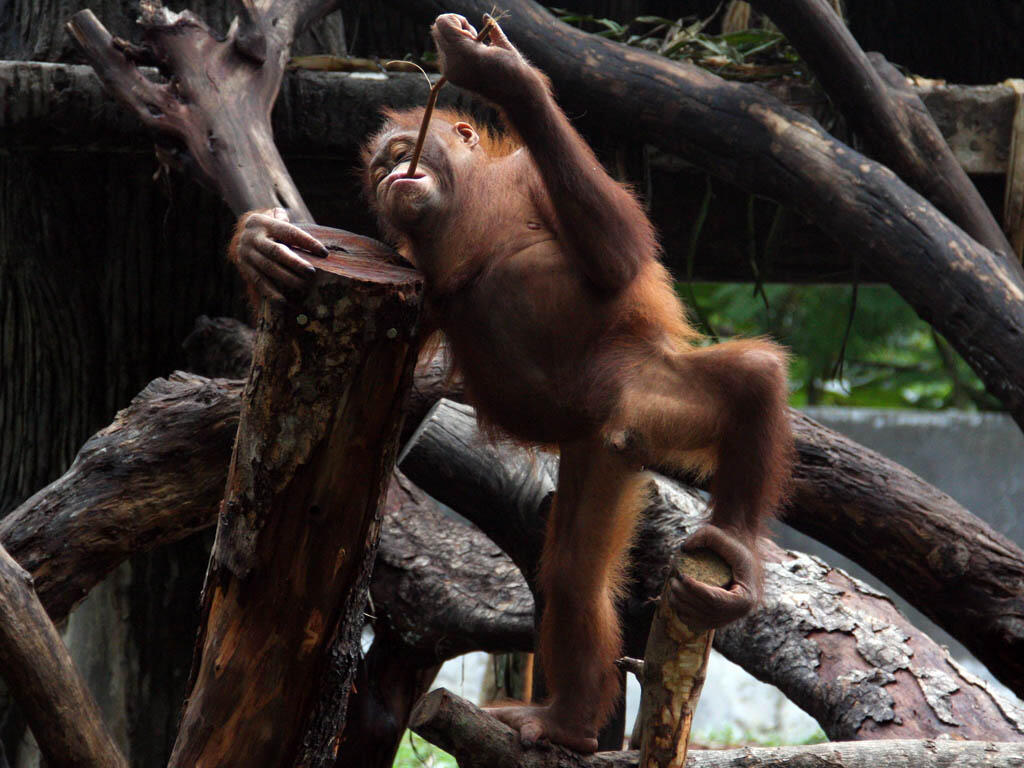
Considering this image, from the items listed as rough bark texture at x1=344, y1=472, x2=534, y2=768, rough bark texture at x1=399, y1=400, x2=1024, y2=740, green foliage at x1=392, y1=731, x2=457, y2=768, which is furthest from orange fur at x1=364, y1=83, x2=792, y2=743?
green foliage at x1=392, y1=731, x2=457, y2=768

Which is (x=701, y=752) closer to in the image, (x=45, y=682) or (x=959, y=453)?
(x=45, y=682)

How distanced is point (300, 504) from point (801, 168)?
2.21 m

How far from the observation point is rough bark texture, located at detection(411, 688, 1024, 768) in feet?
6.65

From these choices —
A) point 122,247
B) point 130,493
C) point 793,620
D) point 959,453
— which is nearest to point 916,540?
point 793,620

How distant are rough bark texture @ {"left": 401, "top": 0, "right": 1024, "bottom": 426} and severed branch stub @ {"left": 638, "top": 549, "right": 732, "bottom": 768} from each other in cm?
168

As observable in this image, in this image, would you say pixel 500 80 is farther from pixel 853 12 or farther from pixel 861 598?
pixel 853 12

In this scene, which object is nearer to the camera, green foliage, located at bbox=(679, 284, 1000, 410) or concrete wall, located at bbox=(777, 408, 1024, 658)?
green foliage, located at bbox=(679, 284, 1000, 410)

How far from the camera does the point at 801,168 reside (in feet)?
11.6

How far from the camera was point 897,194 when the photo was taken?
11.4ft

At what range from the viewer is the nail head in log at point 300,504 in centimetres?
190

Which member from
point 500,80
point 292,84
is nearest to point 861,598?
point 500,80

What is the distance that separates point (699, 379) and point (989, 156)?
2.31 metres

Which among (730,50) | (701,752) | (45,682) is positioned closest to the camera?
(701,752)

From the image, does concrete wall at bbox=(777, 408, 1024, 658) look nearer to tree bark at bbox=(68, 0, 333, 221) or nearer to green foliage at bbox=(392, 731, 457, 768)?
green foliage at bbox=(392, 731, 457, 768)
